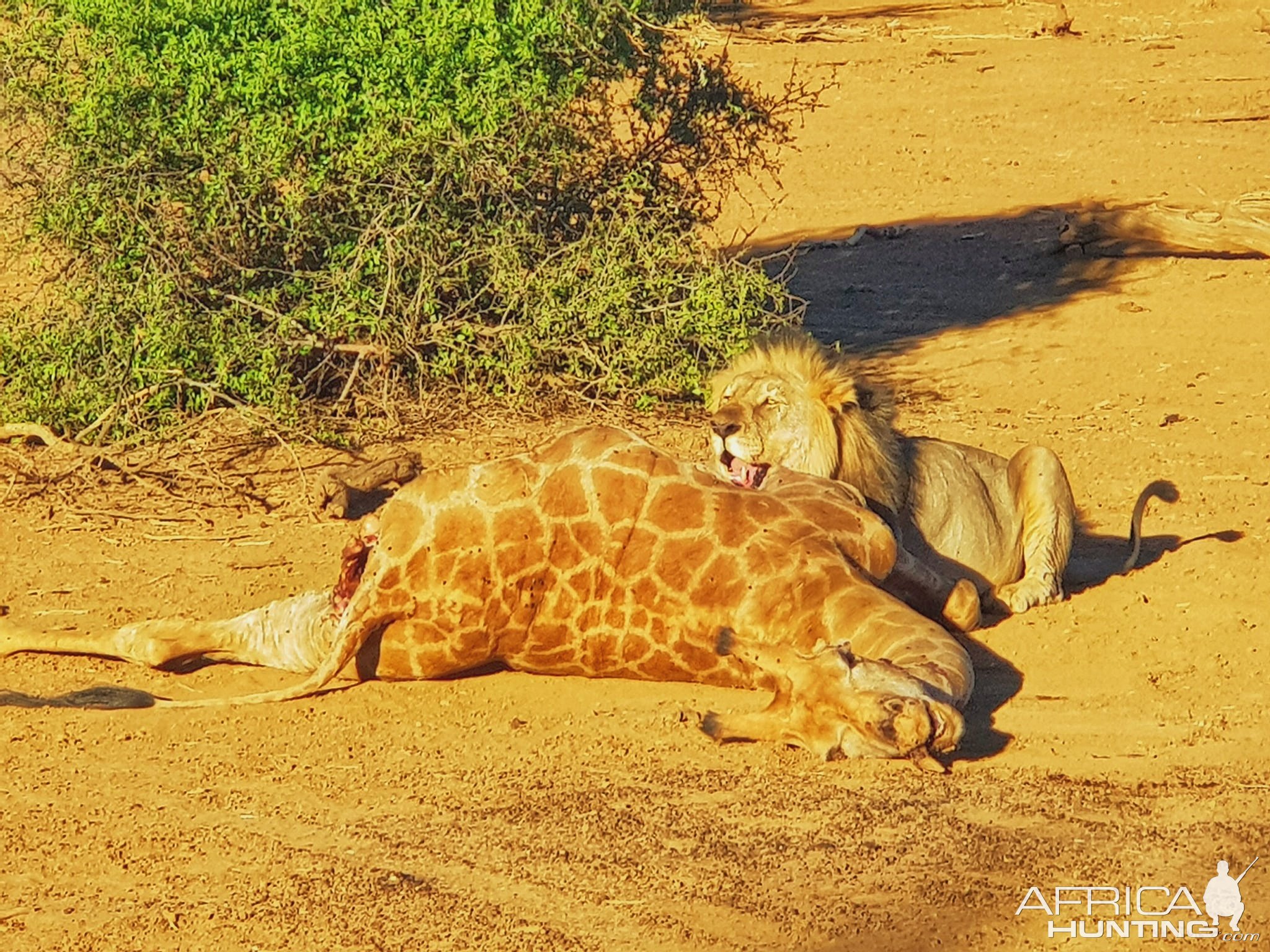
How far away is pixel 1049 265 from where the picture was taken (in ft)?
40.6

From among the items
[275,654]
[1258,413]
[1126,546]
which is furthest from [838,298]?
[275,654]

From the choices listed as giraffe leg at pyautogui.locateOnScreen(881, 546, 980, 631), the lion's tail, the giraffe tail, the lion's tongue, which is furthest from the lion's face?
the giraffe tail

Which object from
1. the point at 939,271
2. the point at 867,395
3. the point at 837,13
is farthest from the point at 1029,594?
the point at 837,13

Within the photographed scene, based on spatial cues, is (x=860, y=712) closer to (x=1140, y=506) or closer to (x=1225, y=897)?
(x=1225, y=897)

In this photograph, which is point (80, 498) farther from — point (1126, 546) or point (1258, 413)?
point (1258, 413)

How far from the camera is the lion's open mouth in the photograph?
20.9 feet

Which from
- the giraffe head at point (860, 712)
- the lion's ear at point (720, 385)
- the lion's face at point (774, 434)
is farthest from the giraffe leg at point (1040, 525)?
the giraffe head at point (860, 712)

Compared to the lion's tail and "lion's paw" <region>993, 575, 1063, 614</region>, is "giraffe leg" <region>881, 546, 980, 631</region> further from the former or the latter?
the lion's tail

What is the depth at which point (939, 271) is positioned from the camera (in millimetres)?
12344

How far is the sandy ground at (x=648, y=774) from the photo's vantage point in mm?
4285

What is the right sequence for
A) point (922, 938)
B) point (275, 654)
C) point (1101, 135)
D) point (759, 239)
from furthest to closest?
point (1101, 135) < point (759, 239) < point (275, 654) < point (922, 938)

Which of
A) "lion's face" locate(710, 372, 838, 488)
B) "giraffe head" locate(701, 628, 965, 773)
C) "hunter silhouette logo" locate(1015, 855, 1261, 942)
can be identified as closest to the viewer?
"hunter silhouette logo" locate(1015, 855, 1261, 942)

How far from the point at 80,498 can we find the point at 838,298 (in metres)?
5.25

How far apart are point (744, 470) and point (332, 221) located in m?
3.41
